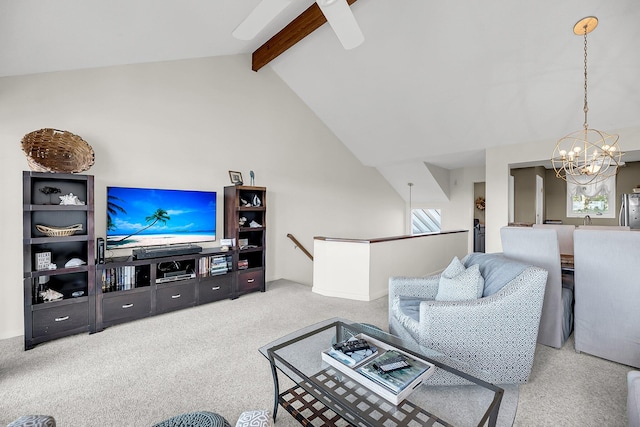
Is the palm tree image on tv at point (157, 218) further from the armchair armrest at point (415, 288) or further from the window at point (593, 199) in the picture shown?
the window at point (593, 199)

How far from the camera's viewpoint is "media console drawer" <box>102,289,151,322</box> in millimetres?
2916

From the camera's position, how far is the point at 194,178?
13.0 ft

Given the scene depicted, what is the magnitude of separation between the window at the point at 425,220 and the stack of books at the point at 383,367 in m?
6.87

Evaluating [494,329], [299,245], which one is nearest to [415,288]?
[494,329]

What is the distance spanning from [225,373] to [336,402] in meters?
1.19

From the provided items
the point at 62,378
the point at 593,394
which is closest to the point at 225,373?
the point at 62,378

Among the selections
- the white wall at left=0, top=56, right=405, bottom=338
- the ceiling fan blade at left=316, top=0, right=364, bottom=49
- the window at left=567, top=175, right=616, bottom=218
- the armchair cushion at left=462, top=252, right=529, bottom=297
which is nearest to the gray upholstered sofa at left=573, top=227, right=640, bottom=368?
the armchair cushion at left=462, top=252, right=529, bottom=297

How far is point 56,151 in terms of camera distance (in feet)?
9.38

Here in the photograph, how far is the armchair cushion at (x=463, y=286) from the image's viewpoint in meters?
2.14

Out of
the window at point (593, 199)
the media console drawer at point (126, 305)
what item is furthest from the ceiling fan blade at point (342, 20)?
the window at point (593, 199)

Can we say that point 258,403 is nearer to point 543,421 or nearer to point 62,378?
point 62,378

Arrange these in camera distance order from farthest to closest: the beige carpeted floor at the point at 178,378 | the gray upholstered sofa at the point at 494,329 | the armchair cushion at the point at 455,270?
the armchair cushion at the point at 455,270
the gray upholstered sofa at the point at 494,329
the beige carpeted floor at the point at 178,378

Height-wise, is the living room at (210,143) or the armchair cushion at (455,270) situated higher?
the living room at (210,143)

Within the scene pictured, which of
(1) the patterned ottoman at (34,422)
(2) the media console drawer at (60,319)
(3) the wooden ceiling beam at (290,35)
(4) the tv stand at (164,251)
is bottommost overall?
(2) the media console drawer at (60,319)
